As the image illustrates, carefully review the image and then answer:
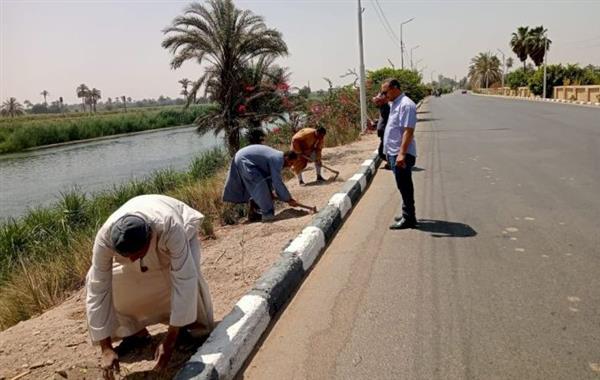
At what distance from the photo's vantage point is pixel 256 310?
3307 millimetres

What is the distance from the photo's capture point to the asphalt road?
9.12 ft

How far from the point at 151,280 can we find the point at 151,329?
0.77 meters

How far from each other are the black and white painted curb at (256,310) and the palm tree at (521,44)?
67885 mm

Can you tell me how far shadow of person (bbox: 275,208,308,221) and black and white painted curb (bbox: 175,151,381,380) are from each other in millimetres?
965

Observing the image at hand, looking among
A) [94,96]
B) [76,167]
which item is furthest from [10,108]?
[76,167]

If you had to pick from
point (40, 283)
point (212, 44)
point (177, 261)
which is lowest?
point (40, 283)

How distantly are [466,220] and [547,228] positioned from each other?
33.5 inches

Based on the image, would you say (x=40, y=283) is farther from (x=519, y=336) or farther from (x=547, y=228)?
(x=547, y=228)

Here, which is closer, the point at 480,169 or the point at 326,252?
the point at 326,252

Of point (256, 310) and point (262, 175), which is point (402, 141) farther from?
point (256, 310)

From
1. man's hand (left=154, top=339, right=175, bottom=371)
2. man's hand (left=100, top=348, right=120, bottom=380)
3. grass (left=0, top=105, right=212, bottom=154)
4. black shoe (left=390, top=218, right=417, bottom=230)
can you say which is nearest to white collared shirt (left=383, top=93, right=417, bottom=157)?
black shoe (left=390, top=218, right=417, bottom=230)

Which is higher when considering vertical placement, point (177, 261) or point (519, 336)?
point (177, 261)

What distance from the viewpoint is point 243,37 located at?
14773mm

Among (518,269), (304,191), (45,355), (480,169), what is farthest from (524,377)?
(480,169)
